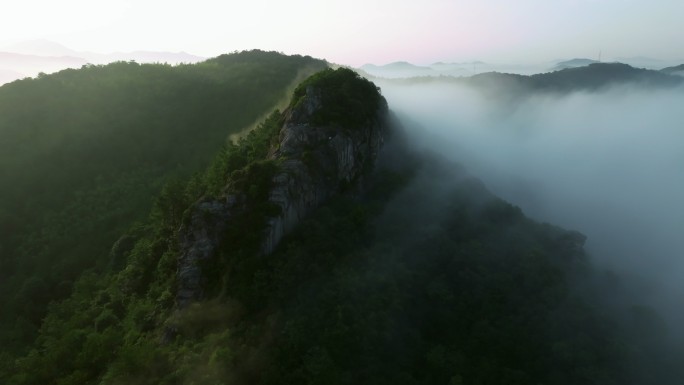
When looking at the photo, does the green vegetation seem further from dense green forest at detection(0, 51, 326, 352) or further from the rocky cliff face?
dense green forest at detection(0, 51, 326, 352)

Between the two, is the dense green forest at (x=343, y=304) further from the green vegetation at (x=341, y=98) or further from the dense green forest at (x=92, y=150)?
the dense green forest at (x=92, y=150)

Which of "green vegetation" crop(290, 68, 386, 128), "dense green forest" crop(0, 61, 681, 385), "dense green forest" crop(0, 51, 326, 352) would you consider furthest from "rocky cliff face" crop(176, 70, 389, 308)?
"dense green forest" crop(0, 51, 326, 352)

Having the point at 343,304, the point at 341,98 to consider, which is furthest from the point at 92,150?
the point at 343,304

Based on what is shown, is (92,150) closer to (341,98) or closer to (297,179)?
(341,98)

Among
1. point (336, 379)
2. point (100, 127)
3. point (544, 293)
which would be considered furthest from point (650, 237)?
point (100, 127)

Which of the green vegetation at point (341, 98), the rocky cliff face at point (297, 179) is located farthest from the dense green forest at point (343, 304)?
the rocky cliff face at point (297, 179)
